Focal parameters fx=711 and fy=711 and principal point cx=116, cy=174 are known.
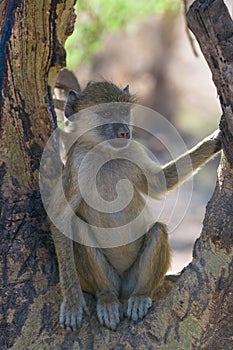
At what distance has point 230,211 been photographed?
11.2 ft

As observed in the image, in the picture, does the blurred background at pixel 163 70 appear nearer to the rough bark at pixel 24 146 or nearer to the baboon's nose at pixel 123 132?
the baboon's nose at pixel 123 132

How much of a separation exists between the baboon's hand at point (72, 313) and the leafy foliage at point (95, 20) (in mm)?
5298

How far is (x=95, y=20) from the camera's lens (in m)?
9.69

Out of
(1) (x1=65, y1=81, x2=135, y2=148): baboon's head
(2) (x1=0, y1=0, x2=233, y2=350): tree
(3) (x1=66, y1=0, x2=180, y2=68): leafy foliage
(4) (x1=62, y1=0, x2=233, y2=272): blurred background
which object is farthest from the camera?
(4) (x1=62, y1=0, x2=233, y2=272): blurred background

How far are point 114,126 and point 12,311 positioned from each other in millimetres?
1499

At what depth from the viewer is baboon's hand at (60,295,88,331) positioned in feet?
12.7

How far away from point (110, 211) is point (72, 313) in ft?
2.87

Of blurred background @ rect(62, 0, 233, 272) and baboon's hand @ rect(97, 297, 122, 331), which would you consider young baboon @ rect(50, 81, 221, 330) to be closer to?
baboon's hand @ rect(97, 297, 122, 331)

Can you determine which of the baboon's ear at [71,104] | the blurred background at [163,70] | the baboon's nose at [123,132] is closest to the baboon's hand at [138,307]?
the baboon's nose at [123,132]

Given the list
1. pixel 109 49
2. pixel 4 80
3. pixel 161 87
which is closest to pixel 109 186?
pixel 4 80

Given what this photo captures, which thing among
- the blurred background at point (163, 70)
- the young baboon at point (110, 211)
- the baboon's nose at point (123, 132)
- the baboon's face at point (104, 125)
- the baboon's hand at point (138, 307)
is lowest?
the baboon's hand at point (138, 307)

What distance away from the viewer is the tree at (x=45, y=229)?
339cm

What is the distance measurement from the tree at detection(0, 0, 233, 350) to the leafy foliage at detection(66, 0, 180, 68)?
14.3ft

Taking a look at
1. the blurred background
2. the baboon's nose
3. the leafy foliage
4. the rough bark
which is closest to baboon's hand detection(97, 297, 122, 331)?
the rough bark
